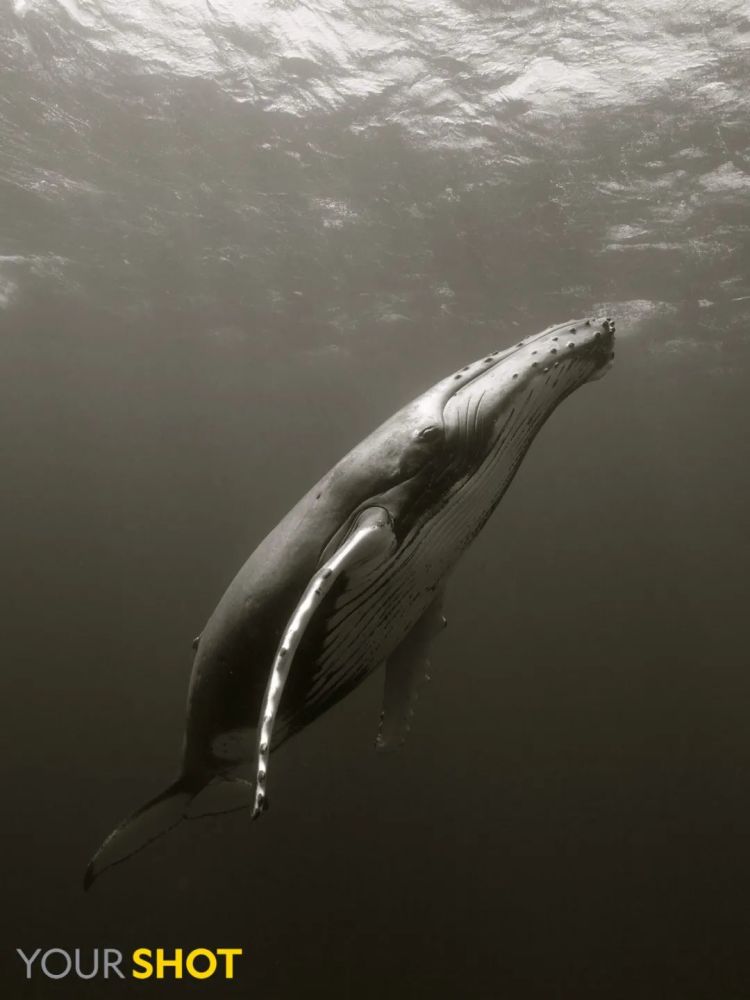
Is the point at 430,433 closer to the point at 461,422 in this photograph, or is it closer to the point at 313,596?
the point at 461,422

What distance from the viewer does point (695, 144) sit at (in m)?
13.9

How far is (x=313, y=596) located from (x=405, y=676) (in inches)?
65.7

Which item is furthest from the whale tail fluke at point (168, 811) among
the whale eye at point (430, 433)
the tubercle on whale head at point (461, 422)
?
the whale eye at point (430, 433)

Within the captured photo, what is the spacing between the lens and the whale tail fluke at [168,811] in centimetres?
464

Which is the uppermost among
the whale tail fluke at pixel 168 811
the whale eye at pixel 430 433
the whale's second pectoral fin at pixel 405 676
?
the whale eye at pixel 430 433

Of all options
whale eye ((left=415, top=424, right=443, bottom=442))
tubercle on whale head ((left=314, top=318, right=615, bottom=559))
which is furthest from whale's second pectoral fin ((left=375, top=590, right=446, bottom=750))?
whale eye ((left=415, top=424, right=443, bottom=442))

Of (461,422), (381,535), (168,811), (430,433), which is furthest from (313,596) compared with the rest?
(168,811)

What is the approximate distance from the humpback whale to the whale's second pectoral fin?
0.38 metres

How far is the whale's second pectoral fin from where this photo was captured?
430 cm

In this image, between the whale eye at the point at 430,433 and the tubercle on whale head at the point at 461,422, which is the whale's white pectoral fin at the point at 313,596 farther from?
the whale eye at the point at 430,433

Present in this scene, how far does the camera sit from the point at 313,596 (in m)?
2.94

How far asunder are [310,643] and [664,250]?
1802 centimetres

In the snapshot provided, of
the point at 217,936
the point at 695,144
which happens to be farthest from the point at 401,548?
the point at 217,936

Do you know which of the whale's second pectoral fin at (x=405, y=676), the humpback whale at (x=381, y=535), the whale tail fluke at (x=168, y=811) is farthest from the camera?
the whale tail fluke at (x=168, y=811)
